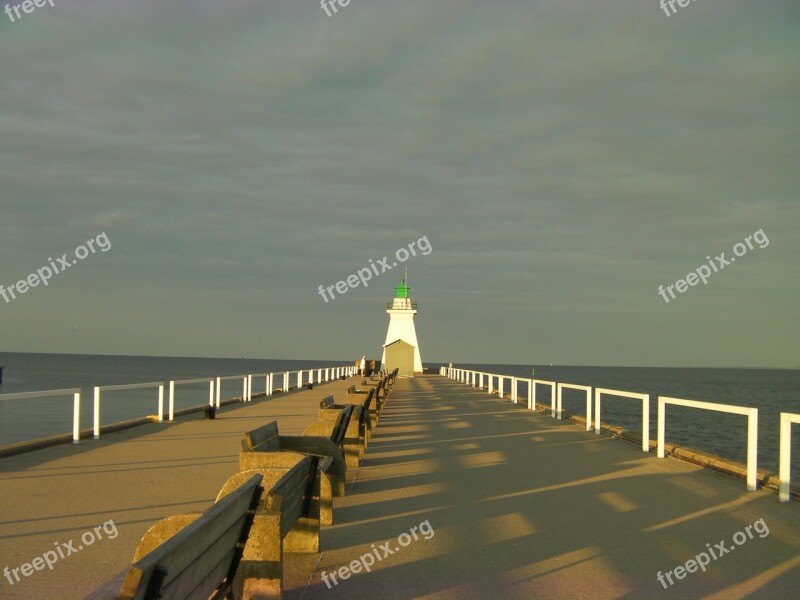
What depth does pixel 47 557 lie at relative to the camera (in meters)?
5.92

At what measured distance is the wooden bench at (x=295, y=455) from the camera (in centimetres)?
672

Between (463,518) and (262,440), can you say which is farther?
(463,518)

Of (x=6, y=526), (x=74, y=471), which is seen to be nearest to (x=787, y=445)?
(x=6, y=526)

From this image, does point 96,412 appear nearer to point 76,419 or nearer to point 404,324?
point 76,419

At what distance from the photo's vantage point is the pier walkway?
18.2 ft

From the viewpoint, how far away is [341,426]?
962 cm

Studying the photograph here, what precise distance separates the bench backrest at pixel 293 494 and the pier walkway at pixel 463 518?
41 cm

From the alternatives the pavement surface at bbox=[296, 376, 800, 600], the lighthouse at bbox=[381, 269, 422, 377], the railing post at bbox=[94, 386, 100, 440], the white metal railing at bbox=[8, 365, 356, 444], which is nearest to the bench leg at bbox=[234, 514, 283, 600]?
the pavement surface at bbox=[296, 376, 800, 600]

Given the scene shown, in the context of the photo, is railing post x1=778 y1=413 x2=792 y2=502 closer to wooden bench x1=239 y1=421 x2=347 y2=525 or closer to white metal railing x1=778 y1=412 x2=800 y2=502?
white metal railing x1=778 y1=412 x2=800 y2=502

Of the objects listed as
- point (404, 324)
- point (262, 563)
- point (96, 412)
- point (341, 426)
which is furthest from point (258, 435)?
point (404, 324)

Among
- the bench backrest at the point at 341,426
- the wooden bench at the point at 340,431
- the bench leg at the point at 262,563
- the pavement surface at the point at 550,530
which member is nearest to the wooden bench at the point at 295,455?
the pavement surface at the point at 550,530

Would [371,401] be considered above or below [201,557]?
below

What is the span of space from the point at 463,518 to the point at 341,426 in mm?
2344

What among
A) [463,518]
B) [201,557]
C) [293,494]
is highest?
[201,557]
